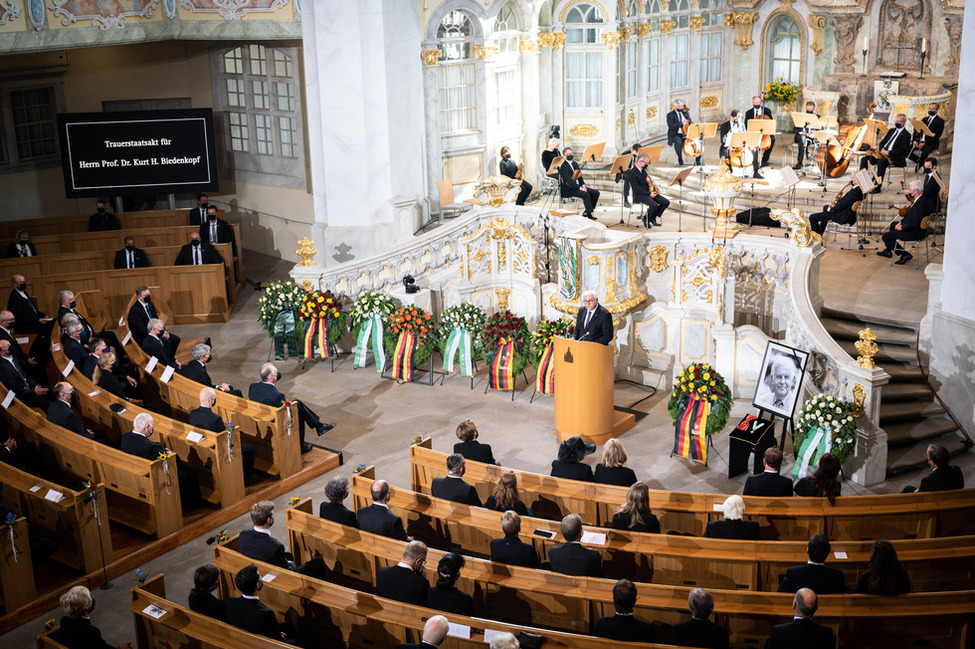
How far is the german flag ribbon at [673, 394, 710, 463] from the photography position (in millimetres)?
12242

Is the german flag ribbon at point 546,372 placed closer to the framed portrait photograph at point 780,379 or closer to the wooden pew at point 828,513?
the framed portrait photograph at point 780,379

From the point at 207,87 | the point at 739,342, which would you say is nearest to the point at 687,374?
the point at 739,342

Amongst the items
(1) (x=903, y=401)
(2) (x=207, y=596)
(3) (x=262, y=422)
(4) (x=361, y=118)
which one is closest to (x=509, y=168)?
(4) (x=361, y=118)

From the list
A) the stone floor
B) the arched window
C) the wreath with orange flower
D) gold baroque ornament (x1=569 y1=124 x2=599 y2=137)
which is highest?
the arched window

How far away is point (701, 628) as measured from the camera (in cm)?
725

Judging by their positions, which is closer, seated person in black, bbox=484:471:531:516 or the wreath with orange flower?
seated person in black, bbox=484:471:531:516

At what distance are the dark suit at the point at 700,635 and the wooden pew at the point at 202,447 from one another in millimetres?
5671

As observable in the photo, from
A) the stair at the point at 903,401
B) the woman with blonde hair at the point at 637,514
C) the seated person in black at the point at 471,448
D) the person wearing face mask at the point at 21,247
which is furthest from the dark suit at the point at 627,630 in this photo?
the person wearing face mask at the point at 21,247

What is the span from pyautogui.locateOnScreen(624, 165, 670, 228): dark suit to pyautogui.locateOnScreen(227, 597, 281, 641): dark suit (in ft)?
36.9

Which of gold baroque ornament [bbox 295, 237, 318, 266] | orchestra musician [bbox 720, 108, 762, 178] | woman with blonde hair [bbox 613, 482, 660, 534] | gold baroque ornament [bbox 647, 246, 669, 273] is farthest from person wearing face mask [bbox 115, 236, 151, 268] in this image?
woman with blonde hair [bbox 613, 482, 660, 534]

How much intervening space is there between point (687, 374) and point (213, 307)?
8.95 m

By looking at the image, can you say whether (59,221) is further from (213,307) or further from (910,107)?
(910,107)

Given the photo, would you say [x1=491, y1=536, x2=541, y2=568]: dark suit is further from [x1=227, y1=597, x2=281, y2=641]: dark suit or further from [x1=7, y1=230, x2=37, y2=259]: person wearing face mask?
[x1=7, y1=230, x2=37, y2=259]: person wearing face mask

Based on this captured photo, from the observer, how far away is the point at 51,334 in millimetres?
15203
